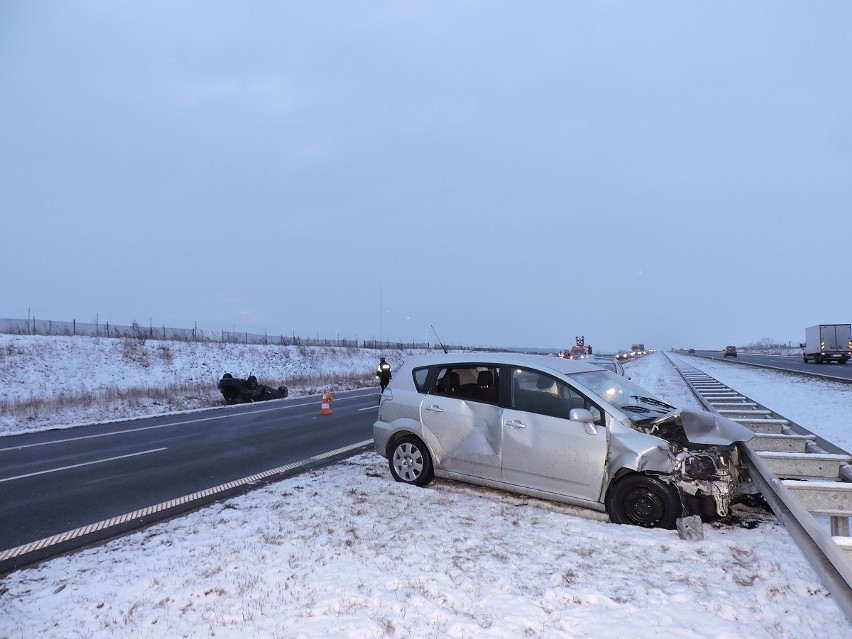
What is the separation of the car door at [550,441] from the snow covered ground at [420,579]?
1.22 ft

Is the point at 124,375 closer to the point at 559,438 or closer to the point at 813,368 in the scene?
the point at 559,438

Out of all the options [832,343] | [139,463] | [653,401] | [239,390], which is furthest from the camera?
[832,343]

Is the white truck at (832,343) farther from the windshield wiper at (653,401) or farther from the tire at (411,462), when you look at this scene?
the tire at (411,462)

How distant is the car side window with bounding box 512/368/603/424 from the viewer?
19.2 ft

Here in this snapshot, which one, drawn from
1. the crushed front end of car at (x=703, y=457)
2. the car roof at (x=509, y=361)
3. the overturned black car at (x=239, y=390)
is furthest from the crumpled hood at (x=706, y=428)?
the overturned black car at (x=239, y=390)

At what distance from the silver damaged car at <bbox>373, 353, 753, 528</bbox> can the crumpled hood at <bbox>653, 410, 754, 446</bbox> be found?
0.04ft

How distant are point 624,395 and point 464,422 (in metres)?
2.07

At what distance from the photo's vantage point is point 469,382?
6809mm

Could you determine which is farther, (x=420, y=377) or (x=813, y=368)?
(x=813, y=368)

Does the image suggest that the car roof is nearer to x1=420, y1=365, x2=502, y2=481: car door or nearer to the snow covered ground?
x1=420, y1=365, x2=502, y2=481: car door

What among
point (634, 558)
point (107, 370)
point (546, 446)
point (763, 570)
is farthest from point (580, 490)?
point (107, 370)

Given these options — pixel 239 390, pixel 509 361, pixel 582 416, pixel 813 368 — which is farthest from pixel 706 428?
pixel 813 368

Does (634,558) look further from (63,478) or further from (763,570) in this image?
(63,478)

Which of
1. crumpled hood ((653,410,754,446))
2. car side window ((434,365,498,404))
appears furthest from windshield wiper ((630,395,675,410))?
car side window ((434,365,498,404))
